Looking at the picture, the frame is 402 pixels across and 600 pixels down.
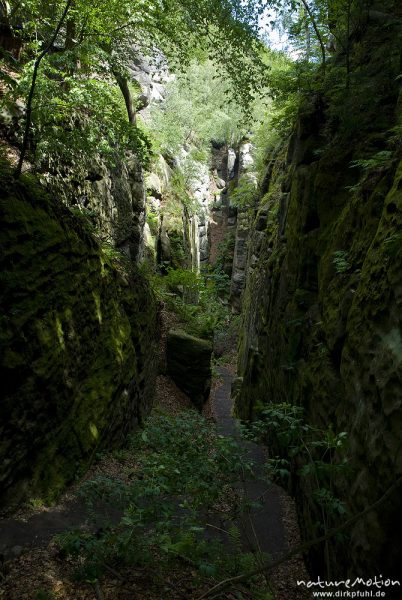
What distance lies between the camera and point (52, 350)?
532 cm

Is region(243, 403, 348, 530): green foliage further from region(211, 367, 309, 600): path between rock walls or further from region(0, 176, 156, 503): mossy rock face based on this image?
region(0, 176, 156, 503): mossy rock face

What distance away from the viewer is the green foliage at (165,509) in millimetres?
3547

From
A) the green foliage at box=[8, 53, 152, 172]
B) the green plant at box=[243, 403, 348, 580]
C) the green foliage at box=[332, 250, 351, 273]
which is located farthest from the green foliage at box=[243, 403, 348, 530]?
the green foliage at box=[8, 53, 152, 172]

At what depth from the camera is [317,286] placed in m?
7.45

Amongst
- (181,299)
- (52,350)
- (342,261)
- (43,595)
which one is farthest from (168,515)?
(181,299)

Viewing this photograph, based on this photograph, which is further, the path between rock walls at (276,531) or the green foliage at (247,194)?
the green foliage at (247,194)

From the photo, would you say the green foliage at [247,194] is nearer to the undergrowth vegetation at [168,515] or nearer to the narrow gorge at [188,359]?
the narrow gorge at [188,359]

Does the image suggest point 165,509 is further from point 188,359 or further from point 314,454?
point 188,359

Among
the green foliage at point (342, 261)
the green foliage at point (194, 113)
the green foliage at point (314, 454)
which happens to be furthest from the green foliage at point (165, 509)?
the green foliage at point (194, 113)

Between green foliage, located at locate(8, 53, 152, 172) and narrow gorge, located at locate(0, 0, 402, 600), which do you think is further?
green foliage, located at locate(8, 53, 152, 172)

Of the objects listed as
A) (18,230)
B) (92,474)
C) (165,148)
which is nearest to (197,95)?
(165,148)

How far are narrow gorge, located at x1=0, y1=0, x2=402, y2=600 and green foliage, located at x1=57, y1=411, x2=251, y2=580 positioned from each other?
3 cm

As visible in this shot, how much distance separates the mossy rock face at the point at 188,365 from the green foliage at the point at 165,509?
6.97m

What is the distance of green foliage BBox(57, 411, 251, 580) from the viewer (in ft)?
11.6
